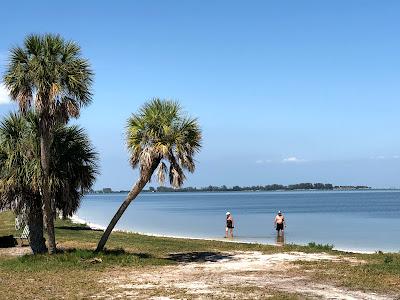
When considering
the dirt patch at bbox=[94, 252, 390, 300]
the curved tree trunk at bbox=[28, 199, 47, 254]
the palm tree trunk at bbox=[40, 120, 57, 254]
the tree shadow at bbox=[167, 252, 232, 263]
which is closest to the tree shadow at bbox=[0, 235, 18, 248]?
the curved tree trunk at bbox=[28, 199, 47, 254]

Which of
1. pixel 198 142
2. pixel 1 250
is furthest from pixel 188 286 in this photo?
pixel 1 250

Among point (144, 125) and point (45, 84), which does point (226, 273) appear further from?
point (45, 84)

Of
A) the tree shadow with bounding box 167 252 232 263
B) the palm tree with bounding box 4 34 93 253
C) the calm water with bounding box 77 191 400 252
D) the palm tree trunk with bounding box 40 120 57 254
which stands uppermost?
the palm tree with bounding box 4 34 93 253

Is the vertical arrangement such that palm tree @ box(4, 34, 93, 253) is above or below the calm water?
above

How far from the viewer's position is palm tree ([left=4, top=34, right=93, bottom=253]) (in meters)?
18.9

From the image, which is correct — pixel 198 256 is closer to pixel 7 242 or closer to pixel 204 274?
pixel 204 274

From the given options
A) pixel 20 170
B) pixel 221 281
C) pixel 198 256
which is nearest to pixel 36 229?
pixel 20 170

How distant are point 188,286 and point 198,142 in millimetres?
7849

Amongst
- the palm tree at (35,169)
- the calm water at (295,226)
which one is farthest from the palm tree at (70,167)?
the calm water at (295,226)

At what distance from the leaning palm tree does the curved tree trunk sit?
245 centimetres

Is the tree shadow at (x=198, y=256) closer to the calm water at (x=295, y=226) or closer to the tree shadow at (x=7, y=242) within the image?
the tree shadow at (x=7, y=242)

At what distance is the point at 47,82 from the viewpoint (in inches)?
744

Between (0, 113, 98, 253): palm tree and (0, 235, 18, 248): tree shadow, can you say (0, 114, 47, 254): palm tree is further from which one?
(0, 235, 18, 248): tree shadow

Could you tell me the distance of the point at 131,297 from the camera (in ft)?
43.4
